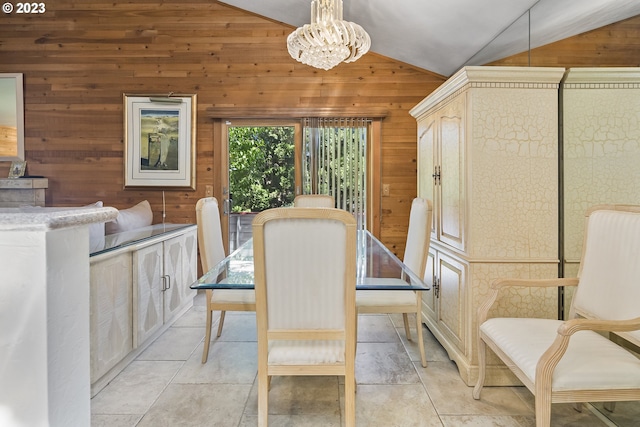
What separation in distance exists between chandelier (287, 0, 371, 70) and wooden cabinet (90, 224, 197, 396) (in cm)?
176

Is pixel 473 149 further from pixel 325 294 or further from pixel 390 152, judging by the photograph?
pixel 390 152

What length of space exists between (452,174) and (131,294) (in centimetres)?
221

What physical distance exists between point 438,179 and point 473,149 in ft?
2.04

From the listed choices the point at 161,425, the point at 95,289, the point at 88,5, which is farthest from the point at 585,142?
the point at 88,5

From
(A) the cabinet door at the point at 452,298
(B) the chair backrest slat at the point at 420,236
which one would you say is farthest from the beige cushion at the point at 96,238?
(A) the cabinet door at the point at 452,298

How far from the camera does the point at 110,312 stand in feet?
7.09

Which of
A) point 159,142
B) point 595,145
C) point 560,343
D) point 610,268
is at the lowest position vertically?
point 560,343

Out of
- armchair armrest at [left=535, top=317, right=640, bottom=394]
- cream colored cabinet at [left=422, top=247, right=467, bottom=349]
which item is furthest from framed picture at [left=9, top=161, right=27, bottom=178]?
armchair armrest at [left=535, top=317, right=640, bottom=394]

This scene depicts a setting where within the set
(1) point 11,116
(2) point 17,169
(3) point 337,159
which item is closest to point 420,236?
(3) point 337,159

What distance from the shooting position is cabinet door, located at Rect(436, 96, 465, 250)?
2268mm

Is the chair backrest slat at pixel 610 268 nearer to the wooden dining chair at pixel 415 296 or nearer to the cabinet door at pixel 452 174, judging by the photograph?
the cabinet door at pixel 452 174

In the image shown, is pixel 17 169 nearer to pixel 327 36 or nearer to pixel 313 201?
pixel 313 201

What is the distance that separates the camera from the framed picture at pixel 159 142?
4.12 m

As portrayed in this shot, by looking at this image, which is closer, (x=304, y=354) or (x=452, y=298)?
(x=304, y=354)
